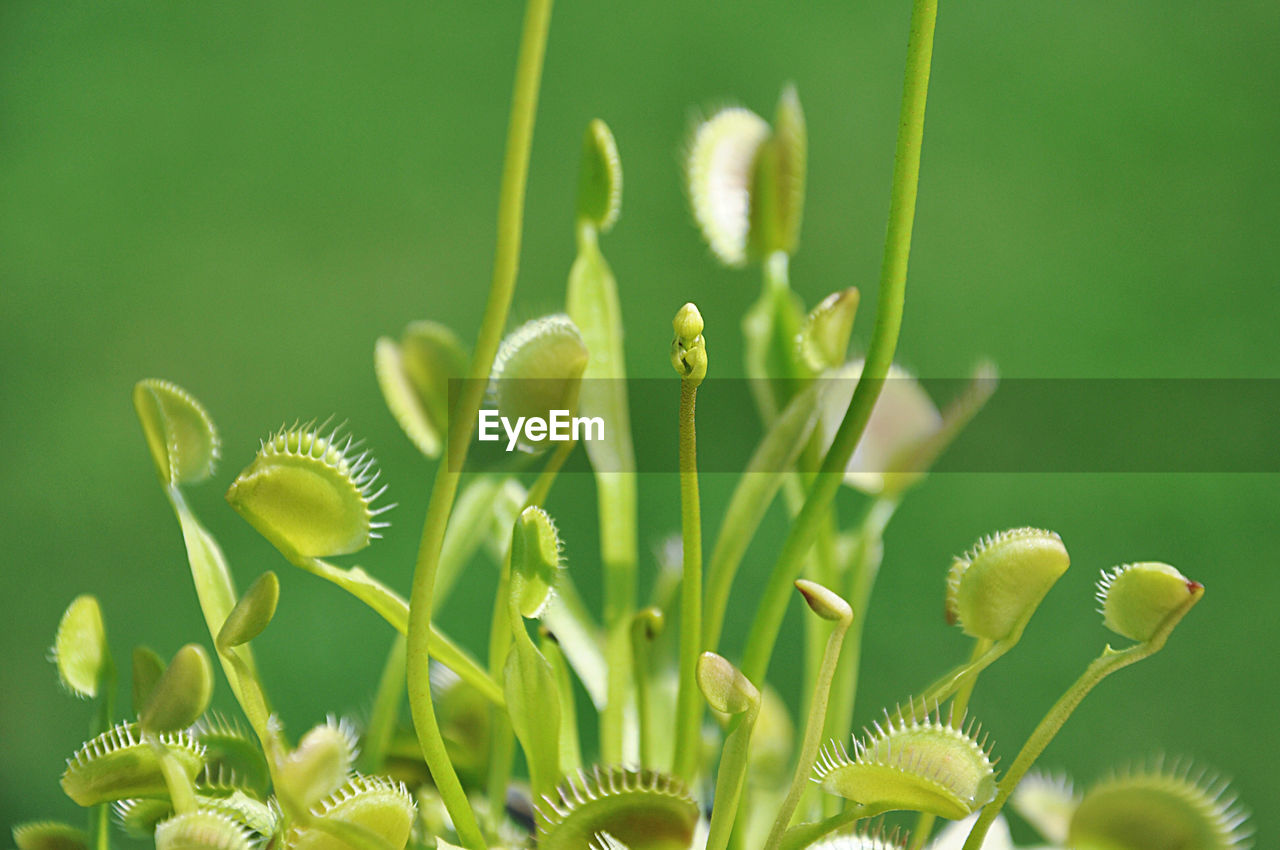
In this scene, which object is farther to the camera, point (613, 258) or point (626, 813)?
point (613, 258)

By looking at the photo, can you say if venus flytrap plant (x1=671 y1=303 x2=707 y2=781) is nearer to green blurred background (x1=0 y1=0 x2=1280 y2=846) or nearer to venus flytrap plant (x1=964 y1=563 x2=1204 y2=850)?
venus flytrap plant (x1=964 y1=563 x2=1204 y2=850)

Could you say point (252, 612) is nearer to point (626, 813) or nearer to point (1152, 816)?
point (626, 813)

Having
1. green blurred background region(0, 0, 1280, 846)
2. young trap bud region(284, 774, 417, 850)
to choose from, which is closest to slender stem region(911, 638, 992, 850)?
young trap bud region(284, 774, 417, 850)

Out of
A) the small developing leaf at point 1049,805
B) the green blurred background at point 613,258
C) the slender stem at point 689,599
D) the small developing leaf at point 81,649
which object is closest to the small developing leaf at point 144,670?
the small developing leaf at point 81,649

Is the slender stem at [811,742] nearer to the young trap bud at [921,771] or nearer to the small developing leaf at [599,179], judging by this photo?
the young trap bud at [921,771]

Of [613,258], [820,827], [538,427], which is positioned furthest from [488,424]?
[613,258]
